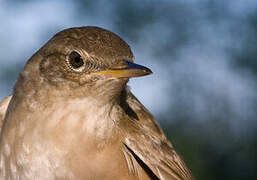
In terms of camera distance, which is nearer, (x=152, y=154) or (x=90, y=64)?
(x=90, y=64)

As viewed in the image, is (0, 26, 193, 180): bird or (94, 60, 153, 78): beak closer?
(94, 60, 153, 78): beak

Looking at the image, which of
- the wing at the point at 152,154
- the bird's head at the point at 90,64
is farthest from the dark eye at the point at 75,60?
the wing at the point at 152,154

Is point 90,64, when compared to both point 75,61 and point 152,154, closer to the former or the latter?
point 75,61

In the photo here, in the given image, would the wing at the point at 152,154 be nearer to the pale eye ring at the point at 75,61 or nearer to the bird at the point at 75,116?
the bird at the point at 75,116

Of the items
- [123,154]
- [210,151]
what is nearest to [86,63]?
[123,154]

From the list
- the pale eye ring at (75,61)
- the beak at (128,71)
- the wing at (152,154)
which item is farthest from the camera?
the wing at (152,154)

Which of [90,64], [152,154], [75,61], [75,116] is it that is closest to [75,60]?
[75,61]

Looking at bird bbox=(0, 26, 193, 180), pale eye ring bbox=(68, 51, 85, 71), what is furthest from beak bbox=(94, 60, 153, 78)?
pale eye ring bbox=(68, 51, 85, 71)

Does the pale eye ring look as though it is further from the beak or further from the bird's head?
the beak
